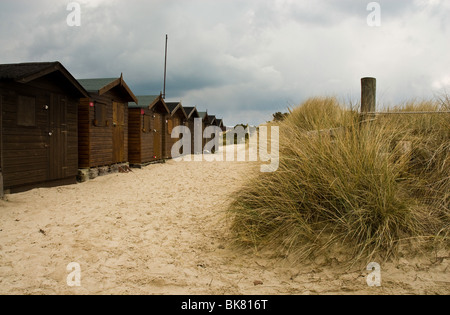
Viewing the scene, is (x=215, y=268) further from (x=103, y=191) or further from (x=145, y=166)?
(x=145, y=166)

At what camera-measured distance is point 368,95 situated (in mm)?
6008

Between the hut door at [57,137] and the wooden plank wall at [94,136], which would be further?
the wooden plank wall at [94,136]

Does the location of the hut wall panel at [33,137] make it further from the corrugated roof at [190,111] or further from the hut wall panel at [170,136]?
the corrugated roof at [190,111]

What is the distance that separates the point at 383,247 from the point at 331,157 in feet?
4.17

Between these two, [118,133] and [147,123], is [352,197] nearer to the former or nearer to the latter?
[118,133]

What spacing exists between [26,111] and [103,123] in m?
3.77

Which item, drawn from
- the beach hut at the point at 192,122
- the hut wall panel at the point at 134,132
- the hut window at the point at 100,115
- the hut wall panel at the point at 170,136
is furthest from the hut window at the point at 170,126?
the hut window at the point at 100,115

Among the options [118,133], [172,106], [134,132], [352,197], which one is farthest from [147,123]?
[352,197]

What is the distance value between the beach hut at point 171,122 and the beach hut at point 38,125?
8.20m

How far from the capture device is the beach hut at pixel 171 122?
1865cm

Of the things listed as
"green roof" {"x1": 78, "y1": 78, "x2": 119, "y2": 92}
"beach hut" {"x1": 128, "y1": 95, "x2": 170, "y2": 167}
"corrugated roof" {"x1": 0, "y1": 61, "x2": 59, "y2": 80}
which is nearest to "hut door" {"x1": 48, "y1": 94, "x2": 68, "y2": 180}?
"corrugated roof" {"x1": 0, "y1": 61, "x2": 59, "y2": 80}

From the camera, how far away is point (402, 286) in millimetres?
3150
